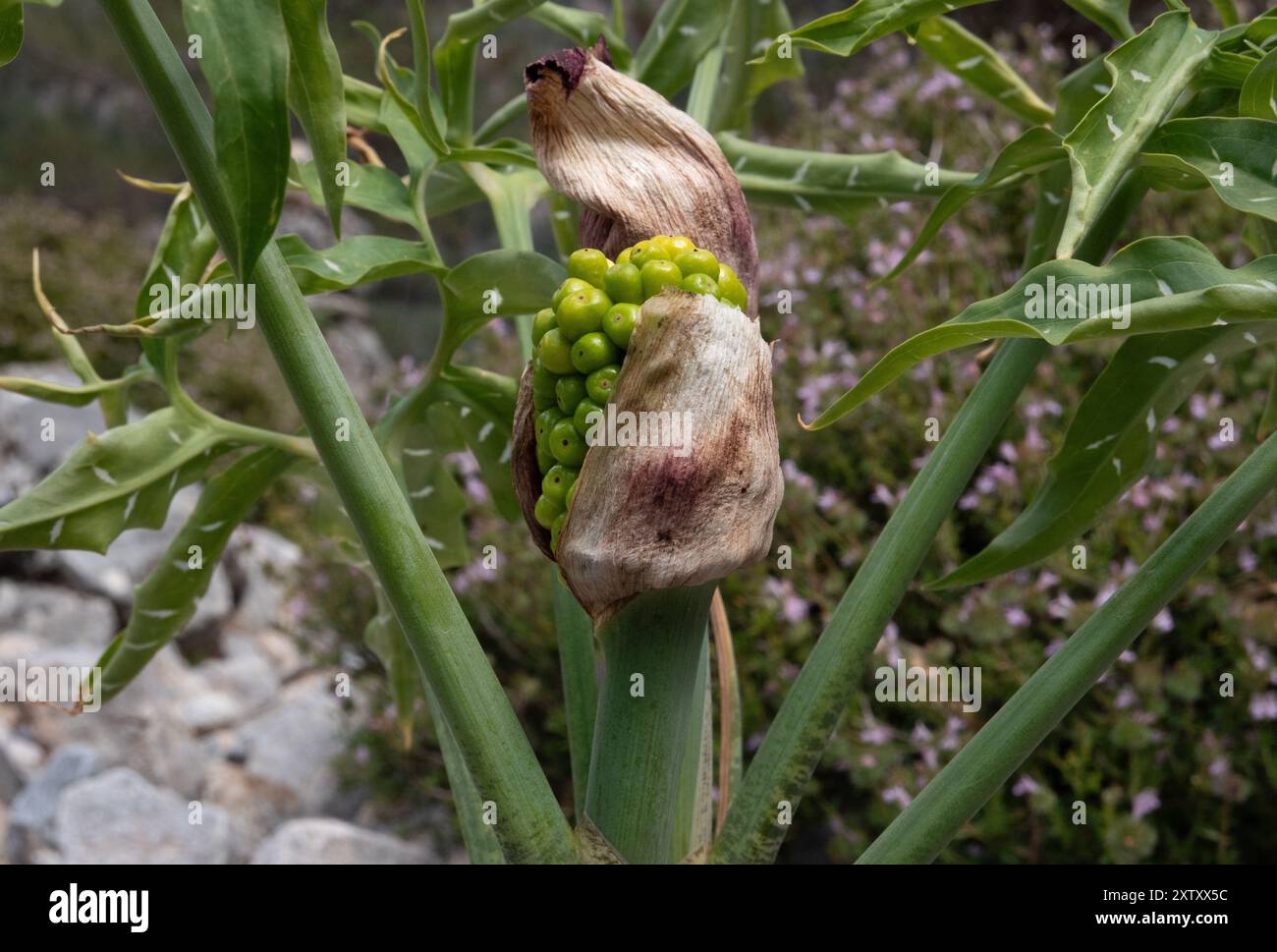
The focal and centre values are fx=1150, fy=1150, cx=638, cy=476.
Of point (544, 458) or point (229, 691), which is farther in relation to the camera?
point (229, 691)

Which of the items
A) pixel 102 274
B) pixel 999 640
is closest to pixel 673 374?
pixel 999 640

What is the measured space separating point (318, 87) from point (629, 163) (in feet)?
0.38

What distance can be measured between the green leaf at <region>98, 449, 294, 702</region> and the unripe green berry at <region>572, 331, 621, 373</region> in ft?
0.82

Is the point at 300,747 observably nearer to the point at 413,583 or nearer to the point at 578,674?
the point at 578,674

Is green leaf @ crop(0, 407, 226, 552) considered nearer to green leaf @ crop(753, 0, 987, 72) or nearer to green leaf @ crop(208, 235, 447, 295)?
green leaf @ crop(208, 235, 447, 295)

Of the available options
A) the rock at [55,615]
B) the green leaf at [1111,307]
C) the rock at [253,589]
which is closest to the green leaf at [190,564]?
the green leaf at [1111,307]

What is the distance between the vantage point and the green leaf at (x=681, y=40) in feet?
2.02

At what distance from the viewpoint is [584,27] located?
0.67 m

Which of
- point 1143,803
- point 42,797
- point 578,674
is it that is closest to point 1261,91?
point 578,674

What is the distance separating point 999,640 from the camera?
1.18 metres

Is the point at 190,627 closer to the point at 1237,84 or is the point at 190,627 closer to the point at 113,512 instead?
the point at 113,512

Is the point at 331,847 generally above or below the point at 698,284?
below

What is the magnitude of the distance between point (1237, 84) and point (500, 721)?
1.25 ft

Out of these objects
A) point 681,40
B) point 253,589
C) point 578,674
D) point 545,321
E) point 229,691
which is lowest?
point 578,674
